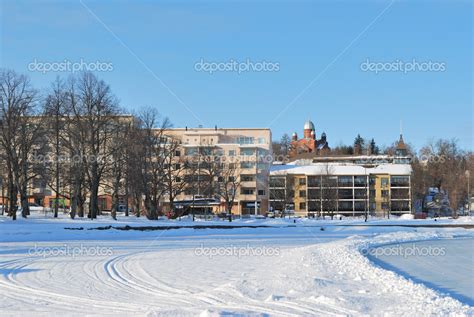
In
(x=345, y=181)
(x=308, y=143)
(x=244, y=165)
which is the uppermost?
(x=308, y=143)

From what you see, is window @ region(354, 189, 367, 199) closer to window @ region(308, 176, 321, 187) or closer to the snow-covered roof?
the snow-covered roof

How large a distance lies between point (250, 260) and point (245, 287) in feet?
26.0

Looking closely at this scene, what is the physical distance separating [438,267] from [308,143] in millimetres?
168878

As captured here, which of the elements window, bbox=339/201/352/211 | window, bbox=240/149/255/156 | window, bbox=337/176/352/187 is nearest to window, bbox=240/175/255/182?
window, bbox=240/149/255/156

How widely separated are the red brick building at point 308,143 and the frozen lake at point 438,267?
152 m

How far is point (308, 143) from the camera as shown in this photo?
18875 centimetres

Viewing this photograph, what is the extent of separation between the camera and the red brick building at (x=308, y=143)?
600ft

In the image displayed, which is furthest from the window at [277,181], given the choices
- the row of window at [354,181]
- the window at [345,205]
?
the window at [345,205]

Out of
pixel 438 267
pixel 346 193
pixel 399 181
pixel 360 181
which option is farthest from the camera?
pixel 360 181

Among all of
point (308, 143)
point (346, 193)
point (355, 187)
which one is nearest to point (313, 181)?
point (346, 193)

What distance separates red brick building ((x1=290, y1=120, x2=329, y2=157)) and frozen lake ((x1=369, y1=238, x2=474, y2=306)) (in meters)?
152

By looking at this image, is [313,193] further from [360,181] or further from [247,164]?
[247,164]

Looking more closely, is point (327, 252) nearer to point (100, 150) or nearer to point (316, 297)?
point (316, 297)

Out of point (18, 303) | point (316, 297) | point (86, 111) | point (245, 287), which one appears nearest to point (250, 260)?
point (245, 287)
